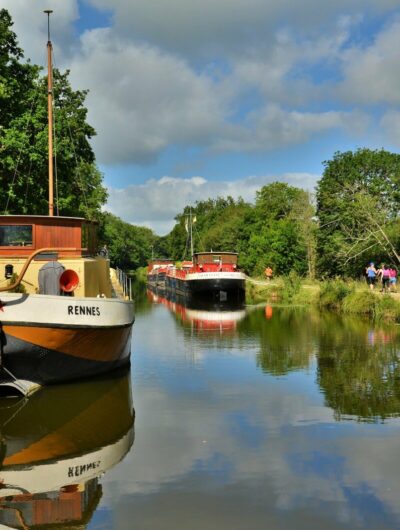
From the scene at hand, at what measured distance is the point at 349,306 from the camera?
2725cm

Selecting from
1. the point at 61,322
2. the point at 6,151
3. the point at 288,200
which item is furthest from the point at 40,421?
the point at 288,200

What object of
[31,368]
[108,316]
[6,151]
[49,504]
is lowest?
[49,504]

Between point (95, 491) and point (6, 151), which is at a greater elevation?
point (6, 151)

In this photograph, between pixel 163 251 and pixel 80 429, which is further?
pixel 163 251

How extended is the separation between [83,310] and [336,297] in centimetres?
1963

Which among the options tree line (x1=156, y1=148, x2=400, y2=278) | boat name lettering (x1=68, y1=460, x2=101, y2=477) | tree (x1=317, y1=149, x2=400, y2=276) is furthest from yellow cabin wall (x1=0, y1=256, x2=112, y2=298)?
tree (x1=317, y1=149, x2=400, y2=276)

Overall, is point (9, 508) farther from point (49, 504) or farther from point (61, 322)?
point (61, 322)

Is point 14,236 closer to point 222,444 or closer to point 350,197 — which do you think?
point 222,444

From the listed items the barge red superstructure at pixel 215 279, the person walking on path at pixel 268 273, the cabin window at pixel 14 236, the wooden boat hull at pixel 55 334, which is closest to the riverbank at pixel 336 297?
the barge red superstructure at pixel 215 279

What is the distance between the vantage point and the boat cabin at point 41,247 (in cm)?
1334

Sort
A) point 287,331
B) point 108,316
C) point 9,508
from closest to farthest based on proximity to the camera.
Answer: point 9,508 → point 108,316 → point 287,331

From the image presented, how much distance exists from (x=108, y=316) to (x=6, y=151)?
49.6 ft

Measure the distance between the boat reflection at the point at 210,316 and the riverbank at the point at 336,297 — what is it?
314 centimetres

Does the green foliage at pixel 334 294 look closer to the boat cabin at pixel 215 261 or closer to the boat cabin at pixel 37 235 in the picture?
the boat cabin at pixel 215 261
